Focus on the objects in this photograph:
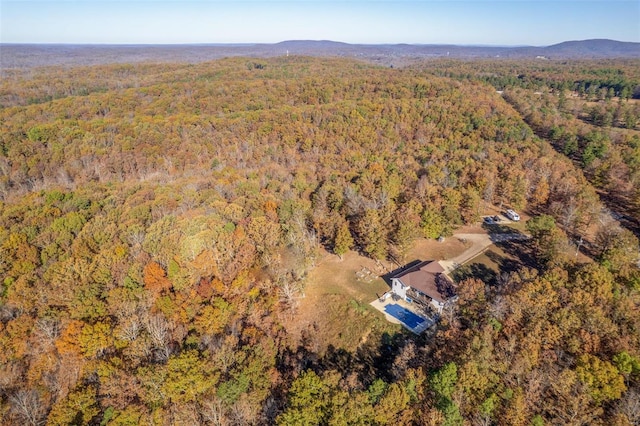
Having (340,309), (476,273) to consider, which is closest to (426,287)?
(340,309)

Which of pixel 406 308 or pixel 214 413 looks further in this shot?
pixel 406 308

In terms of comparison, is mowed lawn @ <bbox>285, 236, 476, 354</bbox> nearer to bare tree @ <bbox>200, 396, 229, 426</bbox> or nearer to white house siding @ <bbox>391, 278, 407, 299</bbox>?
white house siding @ <bbox>391, 278, 407, 299</bbox>

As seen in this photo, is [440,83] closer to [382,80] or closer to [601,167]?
[382,80]

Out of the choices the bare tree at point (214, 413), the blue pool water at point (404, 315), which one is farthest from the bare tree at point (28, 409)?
the blue pool water at point (404, 315)

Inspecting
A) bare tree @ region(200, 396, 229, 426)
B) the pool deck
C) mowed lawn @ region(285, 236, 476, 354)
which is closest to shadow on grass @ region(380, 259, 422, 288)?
mowed lawn @ region(285, 236, 476, 354)

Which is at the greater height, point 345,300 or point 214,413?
point 214,413

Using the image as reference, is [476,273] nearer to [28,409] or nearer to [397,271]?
[397,271]
